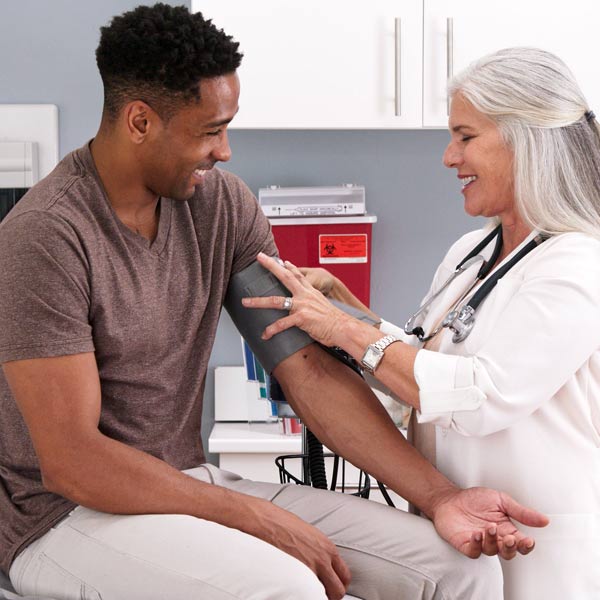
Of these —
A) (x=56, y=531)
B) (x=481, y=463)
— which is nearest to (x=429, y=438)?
(x=481, y=463)

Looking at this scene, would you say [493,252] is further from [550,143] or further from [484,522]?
[484,522]

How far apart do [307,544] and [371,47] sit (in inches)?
60.1

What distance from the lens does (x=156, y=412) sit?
1.50 m

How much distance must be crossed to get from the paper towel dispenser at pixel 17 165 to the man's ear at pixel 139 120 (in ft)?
4.66

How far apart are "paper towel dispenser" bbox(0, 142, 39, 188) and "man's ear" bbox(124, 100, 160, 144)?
1.42 metres

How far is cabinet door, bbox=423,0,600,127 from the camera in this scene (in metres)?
2.49

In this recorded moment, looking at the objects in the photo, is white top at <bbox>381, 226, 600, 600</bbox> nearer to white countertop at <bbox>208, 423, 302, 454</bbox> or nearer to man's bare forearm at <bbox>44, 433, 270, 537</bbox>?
man's bare forearm at <bbox>44, 433, 270, 537</bbox>

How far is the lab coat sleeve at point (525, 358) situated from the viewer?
4.80ft

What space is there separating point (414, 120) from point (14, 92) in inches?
46.4

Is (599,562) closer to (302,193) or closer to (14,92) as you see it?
(302,193)

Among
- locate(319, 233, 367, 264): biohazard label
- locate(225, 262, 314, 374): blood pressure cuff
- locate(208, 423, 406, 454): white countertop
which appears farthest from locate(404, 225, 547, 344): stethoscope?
locate(319, 233, 367, 264): biohazard label

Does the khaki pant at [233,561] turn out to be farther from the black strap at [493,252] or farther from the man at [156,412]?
the black strap at [493,252]

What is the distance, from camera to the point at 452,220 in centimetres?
292

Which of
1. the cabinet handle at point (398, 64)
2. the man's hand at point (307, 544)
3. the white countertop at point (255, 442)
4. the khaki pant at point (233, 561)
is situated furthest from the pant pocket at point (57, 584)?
the cabinet handle at point (398, 64)
